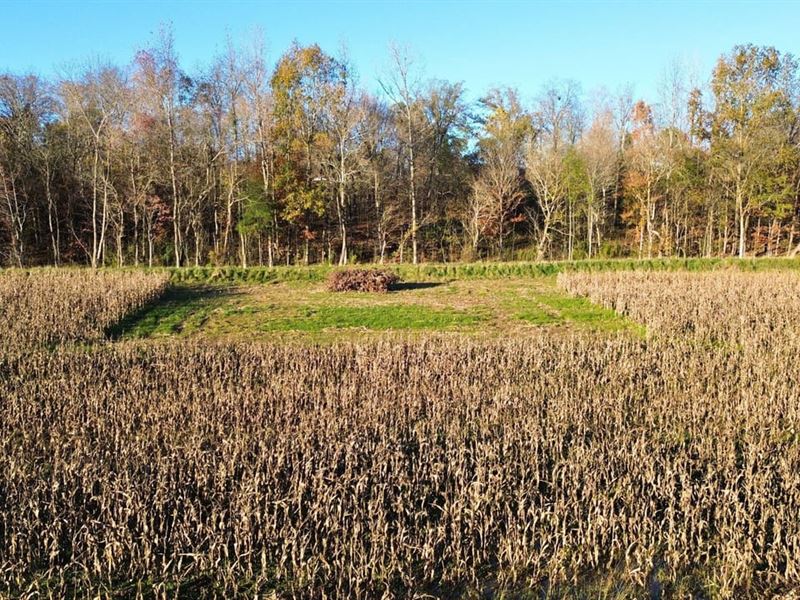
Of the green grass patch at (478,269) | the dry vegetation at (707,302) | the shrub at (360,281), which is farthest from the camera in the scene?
the green grass patch at (478,269)

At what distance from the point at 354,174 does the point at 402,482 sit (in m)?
33.1

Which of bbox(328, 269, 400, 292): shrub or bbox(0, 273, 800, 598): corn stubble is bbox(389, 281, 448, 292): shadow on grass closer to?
bbox(328, 269, 400, 292): shrub

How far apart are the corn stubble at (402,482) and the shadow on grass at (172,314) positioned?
542 cm

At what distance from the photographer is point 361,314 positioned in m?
17.2

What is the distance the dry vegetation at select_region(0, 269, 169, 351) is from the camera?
46.1ft

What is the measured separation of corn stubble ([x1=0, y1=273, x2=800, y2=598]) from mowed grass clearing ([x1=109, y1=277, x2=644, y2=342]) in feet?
15.9

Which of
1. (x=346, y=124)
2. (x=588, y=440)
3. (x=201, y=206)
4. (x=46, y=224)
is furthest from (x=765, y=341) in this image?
(x=46, y=224)

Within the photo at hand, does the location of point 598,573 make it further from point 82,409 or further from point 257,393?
point 82,409

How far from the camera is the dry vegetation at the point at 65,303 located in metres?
14.1

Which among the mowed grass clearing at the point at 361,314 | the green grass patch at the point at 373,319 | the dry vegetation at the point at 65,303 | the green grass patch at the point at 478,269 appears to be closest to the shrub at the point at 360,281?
the mowed grass clearing at the point at 361,314

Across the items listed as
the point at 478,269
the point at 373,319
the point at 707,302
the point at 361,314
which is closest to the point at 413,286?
the point at 478,269

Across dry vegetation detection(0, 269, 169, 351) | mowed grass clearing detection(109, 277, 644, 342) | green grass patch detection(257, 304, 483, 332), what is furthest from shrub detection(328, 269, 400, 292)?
dry vegetation detection(0, 269, 169, 351)

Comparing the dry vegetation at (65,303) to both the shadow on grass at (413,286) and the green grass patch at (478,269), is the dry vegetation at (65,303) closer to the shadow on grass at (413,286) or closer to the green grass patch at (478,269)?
the green grass patch at (478,269)

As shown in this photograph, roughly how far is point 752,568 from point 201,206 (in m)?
38.6
